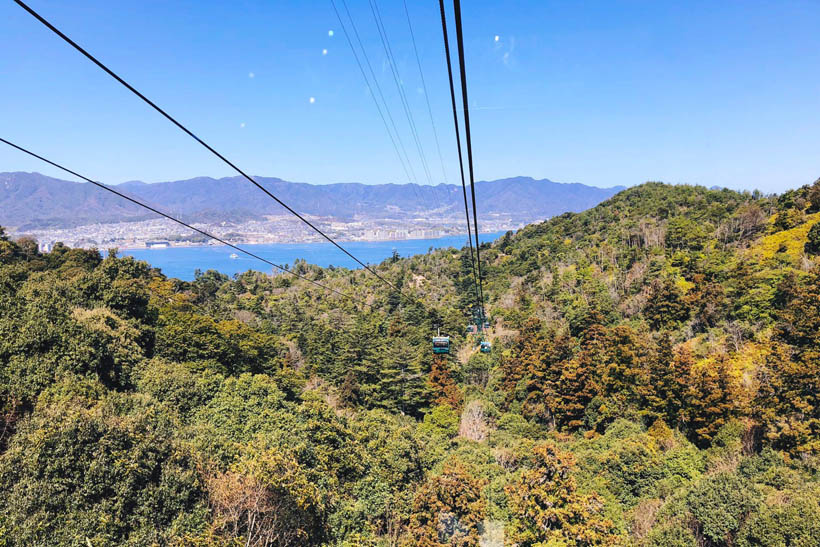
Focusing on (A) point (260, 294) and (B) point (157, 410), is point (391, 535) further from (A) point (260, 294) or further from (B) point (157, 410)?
(A) point (260, 294)

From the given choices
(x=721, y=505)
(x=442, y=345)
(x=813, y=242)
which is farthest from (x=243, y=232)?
(x=721, y=505)

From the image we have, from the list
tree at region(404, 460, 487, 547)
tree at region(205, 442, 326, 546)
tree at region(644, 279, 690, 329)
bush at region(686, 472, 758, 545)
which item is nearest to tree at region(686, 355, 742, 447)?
bush at region(686, 472, 758, 545)

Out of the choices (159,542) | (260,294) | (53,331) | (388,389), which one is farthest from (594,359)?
(260,294)

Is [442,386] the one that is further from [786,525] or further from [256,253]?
[256,253]

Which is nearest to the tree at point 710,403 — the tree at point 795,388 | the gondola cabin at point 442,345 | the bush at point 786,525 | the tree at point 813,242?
the tree at point 795,388

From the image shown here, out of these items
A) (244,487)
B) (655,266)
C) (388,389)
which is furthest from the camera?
(655,266)

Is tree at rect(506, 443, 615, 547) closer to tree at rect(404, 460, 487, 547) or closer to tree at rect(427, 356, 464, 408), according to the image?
tree at rect(404, 460, 487, 547)
